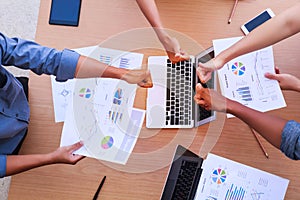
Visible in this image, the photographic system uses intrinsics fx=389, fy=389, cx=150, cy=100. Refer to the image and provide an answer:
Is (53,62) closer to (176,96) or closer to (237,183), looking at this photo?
(176,96)

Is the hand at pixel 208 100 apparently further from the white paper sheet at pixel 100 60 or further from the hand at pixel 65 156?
the hand at pixel 65 156

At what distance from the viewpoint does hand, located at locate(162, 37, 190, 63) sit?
97 cm

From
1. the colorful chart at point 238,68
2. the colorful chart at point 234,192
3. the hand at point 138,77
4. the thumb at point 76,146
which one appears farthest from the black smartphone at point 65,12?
the colorful chart at point 234,192

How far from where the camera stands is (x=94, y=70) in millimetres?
932

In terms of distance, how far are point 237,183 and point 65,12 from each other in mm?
627

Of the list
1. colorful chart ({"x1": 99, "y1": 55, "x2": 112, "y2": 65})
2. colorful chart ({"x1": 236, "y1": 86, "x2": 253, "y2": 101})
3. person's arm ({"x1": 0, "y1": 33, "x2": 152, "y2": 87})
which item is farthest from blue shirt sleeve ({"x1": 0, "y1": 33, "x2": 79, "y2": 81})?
colorful chart ({"x1": 236, "y1": 86, "x2": 253, "y2": 101})

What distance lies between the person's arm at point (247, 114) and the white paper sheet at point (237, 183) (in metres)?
0.11

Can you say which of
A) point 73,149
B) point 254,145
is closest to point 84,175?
point 73,149

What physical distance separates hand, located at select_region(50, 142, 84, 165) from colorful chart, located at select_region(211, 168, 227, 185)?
0.33 metres

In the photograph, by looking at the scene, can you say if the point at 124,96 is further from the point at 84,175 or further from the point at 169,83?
the point at 84,175

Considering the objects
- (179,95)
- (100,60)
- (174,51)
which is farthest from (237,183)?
(100,60)

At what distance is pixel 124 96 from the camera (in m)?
0.99

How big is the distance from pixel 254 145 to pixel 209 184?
0.15 meters

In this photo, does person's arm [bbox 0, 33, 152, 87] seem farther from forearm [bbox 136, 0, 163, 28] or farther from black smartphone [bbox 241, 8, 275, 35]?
black smartphone [bbox 241, 8, 275, 35]
